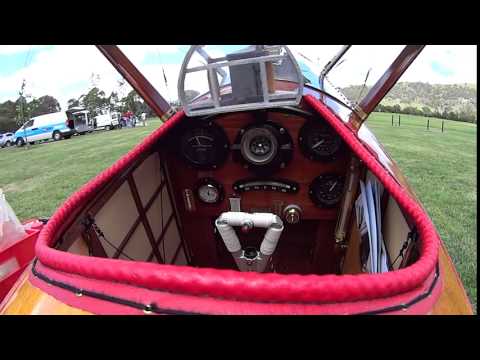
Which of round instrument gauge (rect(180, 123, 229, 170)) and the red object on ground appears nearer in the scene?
the red object on ground

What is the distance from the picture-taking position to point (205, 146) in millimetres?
2396

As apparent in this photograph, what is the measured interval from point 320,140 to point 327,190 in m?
0.44

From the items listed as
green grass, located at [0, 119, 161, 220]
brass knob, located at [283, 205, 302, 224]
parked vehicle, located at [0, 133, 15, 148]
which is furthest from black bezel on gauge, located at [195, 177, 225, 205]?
parked vehicle, located at [0, 133, 15, 148]

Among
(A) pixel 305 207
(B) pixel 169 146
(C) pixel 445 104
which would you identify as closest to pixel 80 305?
(B) pixel 169 146

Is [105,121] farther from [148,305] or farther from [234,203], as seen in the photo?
[148,305]

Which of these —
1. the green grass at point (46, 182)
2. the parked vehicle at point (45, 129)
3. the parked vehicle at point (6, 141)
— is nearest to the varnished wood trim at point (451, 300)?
the green grass at point (46, 182)

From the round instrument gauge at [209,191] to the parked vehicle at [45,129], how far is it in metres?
23.8

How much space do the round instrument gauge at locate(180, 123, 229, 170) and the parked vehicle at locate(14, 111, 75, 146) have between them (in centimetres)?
2393

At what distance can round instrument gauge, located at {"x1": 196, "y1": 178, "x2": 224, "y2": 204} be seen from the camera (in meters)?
2.59

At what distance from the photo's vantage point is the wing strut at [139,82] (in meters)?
2.05

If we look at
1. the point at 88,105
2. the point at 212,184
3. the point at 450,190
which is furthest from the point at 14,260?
the point at 88,105

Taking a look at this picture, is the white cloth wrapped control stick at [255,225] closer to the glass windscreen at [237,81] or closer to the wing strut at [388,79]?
the glass windscreen at [237,81]

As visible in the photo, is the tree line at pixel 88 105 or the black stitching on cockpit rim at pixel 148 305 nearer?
the black stitching on cockpit rim at pixel 148 305

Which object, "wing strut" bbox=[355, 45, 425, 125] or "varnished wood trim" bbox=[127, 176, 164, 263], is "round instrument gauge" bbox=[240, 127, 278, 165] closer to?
"wing strut" bbox=[355, 45, 425, 125]
